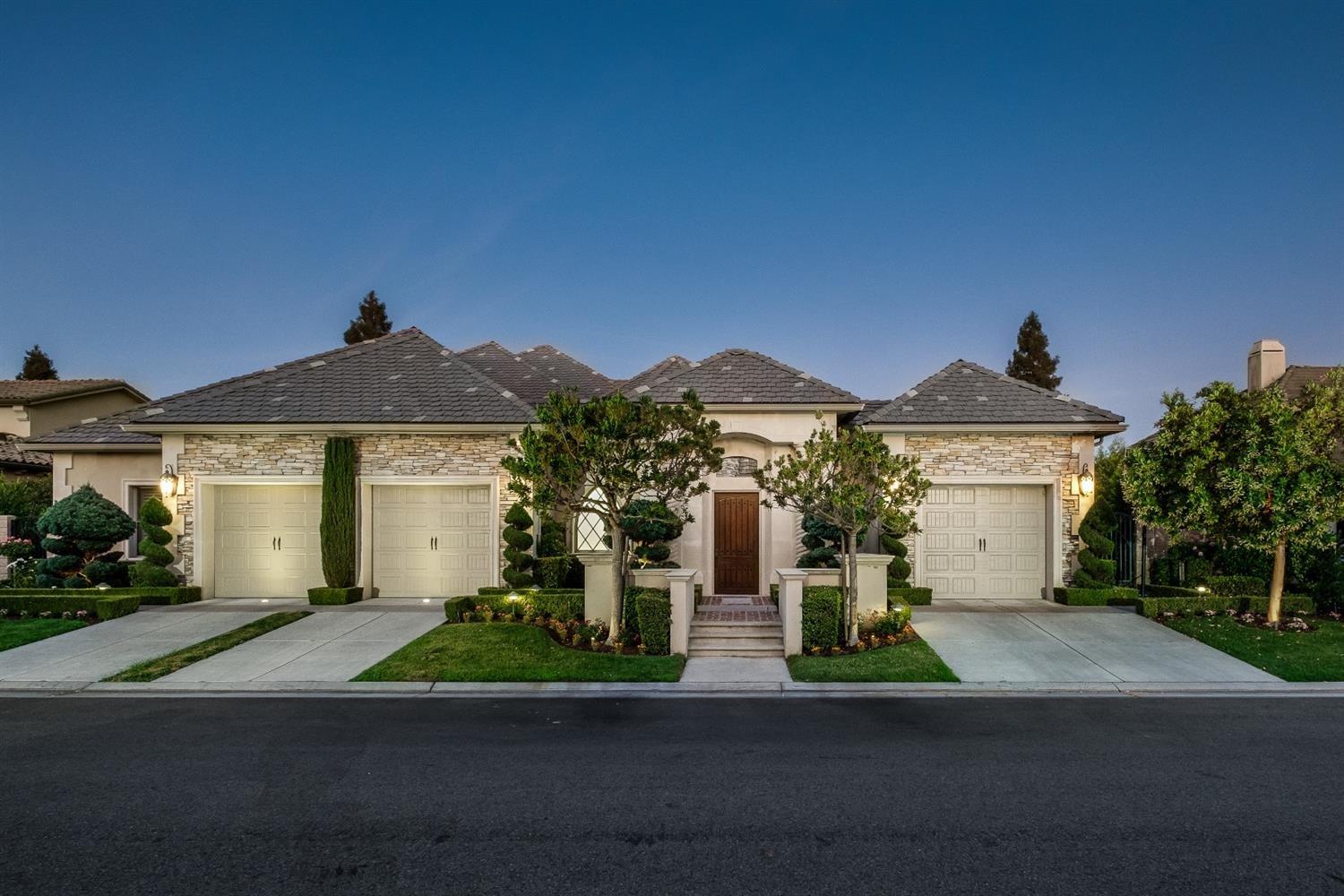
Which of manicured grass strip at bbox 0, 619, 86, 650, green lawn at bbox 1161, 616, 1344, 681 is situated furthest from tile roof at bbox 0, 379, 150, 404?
green lawn at bbox 1161, 616, 1344, 681

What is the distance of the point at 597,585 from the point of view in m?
11.8

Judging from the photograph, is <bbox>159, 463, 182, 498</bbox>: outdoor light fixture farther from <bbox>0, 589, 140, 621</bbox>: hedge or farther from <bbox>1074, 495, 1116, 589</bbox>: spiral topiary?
<bbox>1074, 495, 1116, 589</bbox>: spiral topiary

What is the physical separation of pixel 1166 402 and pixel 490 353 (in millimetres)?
17221

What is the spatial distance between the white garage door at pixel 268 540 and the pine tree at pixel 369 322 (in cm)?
2818

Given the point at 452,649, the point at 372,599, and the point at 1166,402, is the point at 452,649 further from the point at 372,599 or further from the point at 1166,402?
the point at 1166,402

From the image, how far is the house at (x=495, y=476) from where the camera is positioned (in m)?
14.8

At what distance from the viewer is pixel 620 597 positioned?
11.0m

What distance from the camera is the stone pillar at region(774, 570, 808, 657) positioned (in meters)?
10.7

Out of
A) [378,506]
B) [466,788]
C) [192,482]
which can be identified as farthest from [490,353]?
[466,788]

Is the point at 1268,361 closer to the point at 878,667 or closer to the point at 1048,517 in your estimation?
the point at 1048,517

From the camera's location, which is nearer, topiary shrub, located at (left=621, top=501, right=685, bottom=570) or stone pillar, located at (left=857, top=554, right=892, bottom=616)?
topiary shrub, located at (left=621, top=501, right=685, bottom=570)

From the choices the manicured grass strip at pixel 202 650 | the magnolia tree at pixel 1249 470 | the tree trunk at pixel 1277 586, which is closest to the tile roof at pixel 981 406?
the magnolia tree at pixel 1249 470

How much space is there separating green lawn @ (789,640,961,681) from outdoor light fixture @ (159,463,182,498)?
45.1ft

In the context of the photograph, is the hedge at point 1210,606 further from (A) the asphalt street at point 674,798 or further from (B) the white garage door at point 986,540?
(A) the asphalt street at point 674,798
